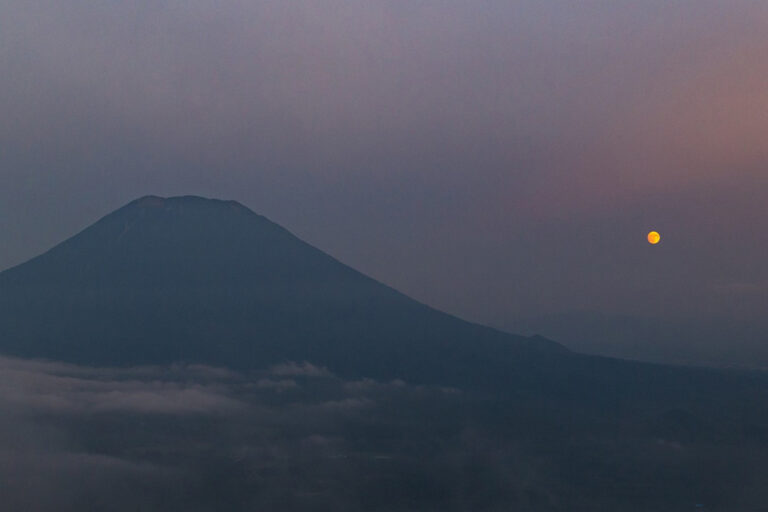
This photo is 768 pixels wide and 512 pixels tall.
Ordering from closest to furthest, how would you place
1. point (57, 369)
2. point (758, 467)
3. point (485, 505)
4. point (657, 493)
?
point (485, 505)
point (657, 493)
point (758, 467)
point (57, 369)

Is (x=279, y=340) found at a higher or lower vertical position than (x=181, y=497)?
higher

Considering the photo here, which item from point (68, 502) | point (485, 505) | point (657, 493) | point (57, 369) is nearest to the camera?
point (68, 502)

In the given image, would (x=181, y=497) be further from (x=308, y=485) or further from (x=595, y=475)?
(x=595, y=475)

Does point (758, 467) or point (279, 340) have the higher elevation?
point (279, 340)

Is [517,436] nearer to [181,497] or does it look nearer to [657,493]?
[657,493]

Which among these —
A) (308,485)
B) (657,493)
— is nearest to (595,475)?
(657,493)

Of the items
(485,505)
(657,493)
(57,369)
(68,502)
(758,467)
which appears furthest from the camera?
(57,369)

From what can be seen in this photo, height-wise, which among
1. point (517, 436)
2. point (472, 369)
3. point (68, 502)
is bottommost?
point (68, 502)

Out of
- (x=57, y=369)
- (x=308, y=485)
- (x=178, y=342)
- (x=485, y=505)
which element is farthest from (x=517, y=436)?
(x=57, y=369)

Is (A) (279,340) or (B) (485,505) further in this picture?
(A) (279,340)

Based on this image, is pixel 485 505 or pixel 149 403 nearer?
pixel 485 505
